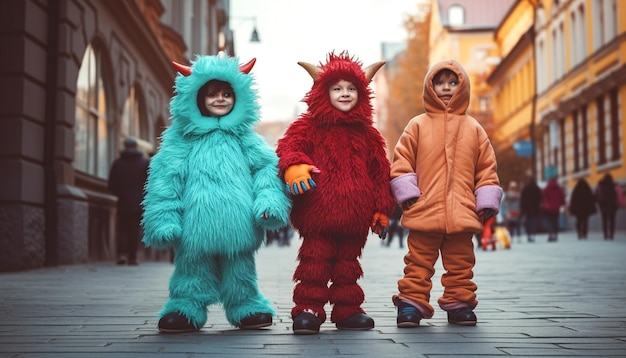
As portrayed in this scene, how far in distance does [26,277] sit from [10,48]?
9.55ft

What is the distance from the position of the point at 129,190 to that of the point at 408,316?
29.6 feet

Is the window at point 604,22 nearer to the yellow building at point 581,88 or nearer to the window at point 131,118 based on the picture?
the yellow building at point 581,88

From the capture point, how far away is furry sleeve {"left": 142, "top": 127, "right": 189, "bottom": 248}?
5410mm

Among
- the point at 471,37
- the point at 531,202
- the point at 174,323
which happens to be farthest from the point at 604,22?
the point at 471,37

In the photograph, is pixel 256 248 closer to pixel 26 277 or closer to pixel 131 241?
pixel 26 277

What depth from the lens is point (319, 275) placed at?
5555mm

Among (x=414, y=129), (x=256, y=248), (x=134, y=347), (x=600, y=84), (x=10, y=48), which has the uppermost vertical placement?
(x=600, y=84)

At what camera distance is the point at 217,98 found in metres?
5.72

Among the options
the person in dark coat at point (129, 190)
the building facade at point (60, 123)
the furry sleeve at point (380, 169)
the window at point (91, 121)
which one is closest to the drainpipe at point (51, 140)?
the building facade at point (60, 123)

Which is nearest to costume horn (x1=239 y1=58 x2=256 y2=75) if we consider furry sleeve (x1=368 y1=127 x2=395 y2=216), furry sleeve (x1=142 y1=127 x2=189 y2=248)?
furry sleeve (x1=142 y1=127 x2=189 y2=248)

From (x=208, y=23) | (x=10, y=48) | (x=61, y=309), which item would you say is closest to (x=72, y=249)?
(x=10, y=48)

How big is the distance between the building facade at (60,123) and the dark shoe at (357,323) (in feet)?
22.1

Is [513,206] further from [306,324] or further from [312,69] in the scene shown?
[306,324]

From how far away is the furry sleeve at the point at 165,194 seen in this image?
5410 millimetres
